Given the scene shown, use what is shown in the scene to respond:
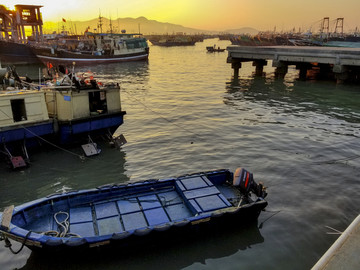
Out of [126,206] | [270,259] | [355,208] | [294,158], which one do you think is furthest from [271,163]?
[126,206]

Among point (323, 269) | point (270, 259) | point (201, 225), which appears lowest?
point (270, 259)

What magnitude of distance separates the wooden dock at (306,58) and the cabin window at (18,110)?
34.1 metres

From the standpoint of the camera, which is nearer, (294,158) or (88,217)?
(88,217)

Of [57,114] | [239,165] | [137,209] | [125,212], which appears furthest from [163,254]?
[57,114]

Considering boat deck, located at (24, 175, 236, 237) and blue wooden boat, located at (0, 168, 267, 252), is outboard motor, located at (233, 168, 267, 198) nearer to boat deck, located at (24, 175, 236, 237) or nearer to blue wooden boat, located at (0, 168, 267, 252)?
blue wooden boat, located at (0, 168, 267, 252)

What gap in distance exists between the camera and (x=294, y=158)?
1590 centimetres

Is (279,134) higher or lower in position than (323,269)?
lower

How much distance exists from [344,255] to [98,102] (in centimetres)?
1599

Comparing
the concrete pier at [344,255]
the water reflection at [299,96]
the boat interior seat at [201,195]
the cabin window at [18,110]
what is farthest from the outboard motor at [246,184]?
the water reflection at [299,96]

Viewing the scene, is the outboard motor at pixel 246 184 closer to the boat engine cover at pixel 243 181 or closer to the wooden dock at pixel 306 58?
the boat engine cover at pixel 243 181

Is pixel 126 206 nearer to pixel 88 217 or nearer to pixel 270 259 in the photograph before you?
pixel 88 217

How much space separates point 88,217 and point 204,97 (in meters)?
24.2

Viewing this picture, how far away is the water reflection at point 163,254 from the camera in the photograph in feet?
27.5

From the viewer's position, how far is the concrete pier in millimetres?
5500
